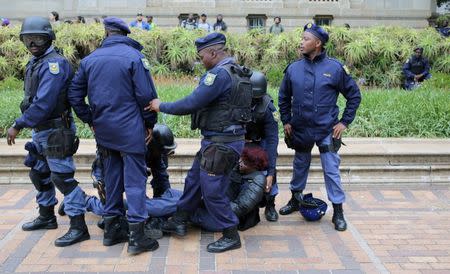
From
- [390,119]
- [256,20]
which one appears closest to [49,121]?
[390,119]

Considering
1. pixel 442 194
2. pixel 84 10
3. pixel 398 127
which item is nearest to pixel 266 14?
pixel 84 10

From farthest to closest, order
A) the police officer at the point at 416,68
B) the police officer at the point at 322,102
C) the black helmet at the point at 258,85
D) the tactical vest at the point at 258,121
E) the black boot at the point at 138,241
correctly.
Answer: the police officer at the point at 416,68 → the police officer at the point at 322,102 → the tactical vest at the point at 258,121 → the black helmet at the point at 258,85 → the black boot at the point at 138,241

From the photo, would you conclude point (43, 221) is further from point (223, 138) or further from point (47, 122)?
point (223, 138)

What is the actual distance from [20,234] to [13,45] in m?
8.08

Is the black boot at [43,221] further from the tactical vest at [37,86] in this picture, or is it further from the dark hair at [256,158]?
the dark hair at [256,158]

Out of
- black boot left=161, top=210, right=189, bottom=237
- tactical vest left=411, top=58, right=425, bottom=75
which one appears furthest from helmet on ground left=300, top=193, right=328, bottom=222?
tactical vest left=411, top=58, right=425, bottom=75

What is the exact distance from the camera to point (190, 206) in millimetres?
4848

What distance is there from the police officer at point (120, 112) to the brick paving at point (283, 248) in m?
0.29

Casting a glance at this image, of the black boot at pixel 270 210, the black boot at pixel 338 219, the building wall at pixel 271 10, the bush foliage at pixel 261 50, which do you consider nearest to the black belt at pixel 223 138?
the black boot at pixel 270 210

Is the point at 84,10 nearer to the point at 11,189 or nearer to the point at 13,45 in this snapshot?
the point at 13,45

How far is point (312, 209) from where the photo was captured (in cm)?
524

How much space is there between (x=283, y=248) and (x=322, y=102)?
1.37 m

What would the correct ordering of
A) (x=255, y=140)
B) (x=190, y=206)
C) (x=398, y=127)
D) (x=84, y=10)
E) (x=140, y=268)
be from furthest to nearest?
1. (x=84, y=10)
2. (x=398, y=127)
3. (x=255, y=140)
4. (x=190, y=206)
5. (x=140, y=268)

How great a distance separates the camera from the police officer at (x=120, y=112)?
4285 mm
